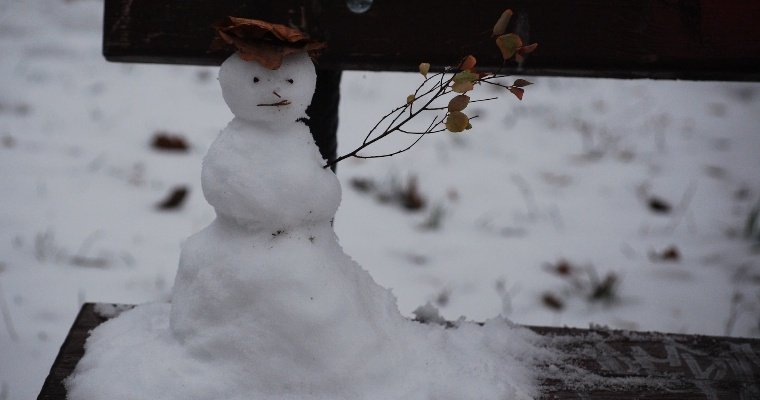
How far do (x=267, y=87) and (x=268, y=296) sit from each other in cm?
31

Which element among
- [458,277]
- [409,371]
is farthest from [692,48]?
[458,277]

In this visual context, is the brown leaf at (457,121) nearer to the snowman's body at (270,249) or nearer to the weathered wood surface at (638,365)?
the snowman's body at (270,249)

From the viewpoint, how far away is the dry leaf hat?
41.6 inches

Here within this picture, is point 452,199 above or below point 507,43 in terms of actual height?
below

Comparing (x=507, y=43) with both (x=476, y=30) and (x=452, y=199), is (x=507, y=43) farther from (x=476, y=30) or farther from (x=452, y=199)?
(x=452, y=199)

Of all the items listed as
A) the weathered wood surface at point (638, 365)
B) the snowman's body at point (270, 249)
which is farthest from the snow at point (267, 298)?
the weathered wood surface at point (638, 365)

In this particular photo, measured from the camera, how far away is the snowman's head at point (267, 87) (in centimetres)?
111

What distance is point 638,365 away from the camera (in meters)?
1.48

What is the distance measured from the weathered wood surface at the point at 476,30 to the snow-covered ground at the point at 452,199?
1.11 m

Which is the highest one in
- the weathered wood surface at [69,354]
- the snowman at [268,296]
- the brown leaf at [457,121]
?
the brown leaf at [457,121]

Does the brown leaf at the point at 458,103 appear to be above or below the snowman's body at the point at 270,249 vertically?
above

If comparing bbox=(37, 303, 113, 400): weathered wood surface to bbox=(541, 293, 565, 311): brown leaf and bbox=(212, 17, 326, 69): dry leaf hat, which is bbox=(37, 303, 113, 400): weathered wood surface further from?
bbox=(541, 293, 565, 311): brown leaf

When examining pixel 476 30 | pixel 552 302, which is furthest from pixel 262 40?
pixel 552 302

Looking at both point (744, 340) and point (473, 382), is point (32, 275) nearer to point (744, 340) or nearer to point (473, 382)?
point (473, 382)
